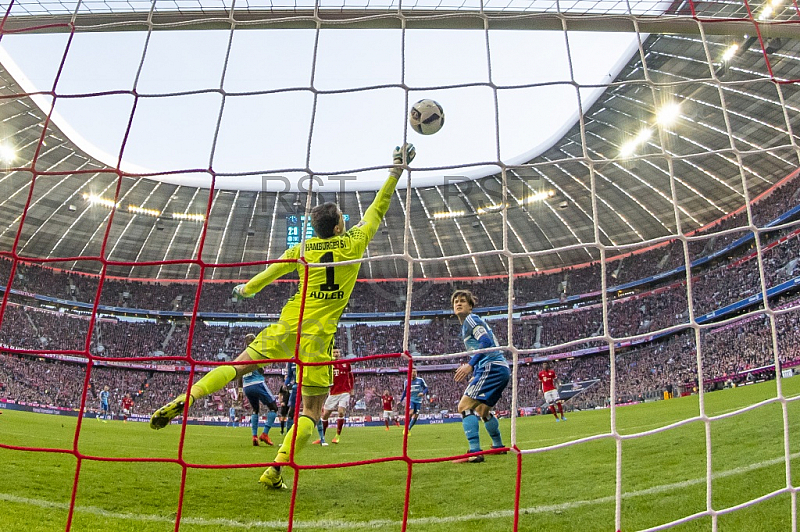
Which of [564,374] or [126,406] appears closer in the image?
[126,406]

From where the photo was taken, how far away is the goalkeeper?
3525 mm

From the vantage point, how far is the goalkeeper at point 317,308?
3525 mm

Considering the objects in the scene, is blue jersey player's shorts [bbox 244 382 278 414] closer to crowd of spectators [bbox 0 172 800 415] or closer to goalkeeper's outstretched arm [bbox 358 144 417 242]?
goalkeeper's outstretched arm [bbox 358 144 417 242]

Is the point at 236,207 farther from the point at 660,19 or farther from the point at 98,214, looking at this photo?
the point at 660,19

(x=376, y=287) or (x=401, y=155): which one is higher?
(x=376, y=287)

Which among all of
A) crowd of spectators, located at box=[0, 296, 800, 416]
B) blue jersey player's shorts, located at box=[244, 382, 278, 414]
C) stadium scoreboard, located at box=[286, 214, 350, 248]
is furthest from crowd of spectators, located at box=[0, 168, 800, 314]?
blue jersey player's shorts, located at box=[244, 382, 278, 414]

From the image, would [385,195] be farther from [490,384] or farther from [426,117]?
[490,384]

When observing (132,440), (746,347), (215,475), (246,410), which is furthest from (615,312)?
(215,475)

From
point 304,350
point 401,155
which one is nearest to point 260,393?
point 304,350

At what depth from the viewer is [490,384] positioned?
4672 mm

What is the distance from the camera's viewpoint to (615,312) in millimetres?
25000

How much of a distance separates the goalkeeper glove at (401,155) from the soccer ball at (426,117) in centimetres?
92

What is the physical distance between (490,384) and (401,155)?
7.41ft

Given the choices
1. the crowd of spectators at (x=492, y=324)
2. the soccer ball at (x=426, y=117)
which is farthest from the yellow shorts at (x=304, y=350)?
the crowd of spectators at (x=492, y=324)
